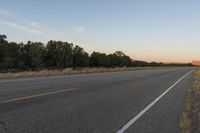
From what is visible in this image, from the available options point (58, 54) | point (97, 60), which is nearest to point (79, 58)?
point (58, 54)

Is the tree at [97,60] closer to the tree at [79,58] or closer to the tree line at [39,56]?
the tree line at [39,56]

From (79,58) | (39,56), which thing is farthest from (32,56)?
(79,58)

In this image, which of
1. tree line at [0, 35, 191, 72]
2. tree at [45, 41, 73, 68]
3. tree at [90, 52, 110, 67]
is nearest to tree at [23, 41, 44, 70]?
tree line at [0, 35, 191, 72]

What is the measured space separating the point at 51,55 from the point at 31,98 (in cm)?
6312

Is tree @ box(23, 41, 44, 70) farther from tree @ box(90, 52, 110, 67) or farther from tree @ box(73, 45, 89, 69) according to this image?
tree @ box(90, 52, 110, 67)

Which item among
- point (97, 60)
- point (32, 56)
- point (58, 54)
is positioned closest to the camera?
point (32, 56)

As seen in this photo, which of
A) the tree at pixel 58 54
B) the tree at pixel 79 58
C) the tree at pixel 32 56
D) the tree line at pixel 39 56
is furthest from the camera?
the tree at pixel 79 58

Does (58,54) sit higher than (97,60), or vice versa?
(58,54)

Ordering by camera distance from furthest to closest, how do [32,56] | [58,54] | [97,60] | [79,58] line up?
[97,60]
[79,58]
[58,54]
[32,56]

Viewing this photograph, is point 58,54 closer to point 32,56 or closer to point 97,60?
point 32,56

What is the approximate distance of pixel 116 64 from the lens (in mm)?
111438

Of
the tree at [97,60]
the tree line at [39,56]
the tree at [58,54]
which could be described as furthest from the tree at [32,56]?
the tree at [97,60]

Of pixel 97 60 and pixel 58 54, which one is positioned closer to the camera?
pixel 58 54

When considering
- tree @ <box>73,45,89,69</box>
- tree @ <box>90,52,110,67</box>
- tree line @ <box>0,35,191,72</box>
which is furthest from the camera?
tree @ <box>90,52,110,67</box>
